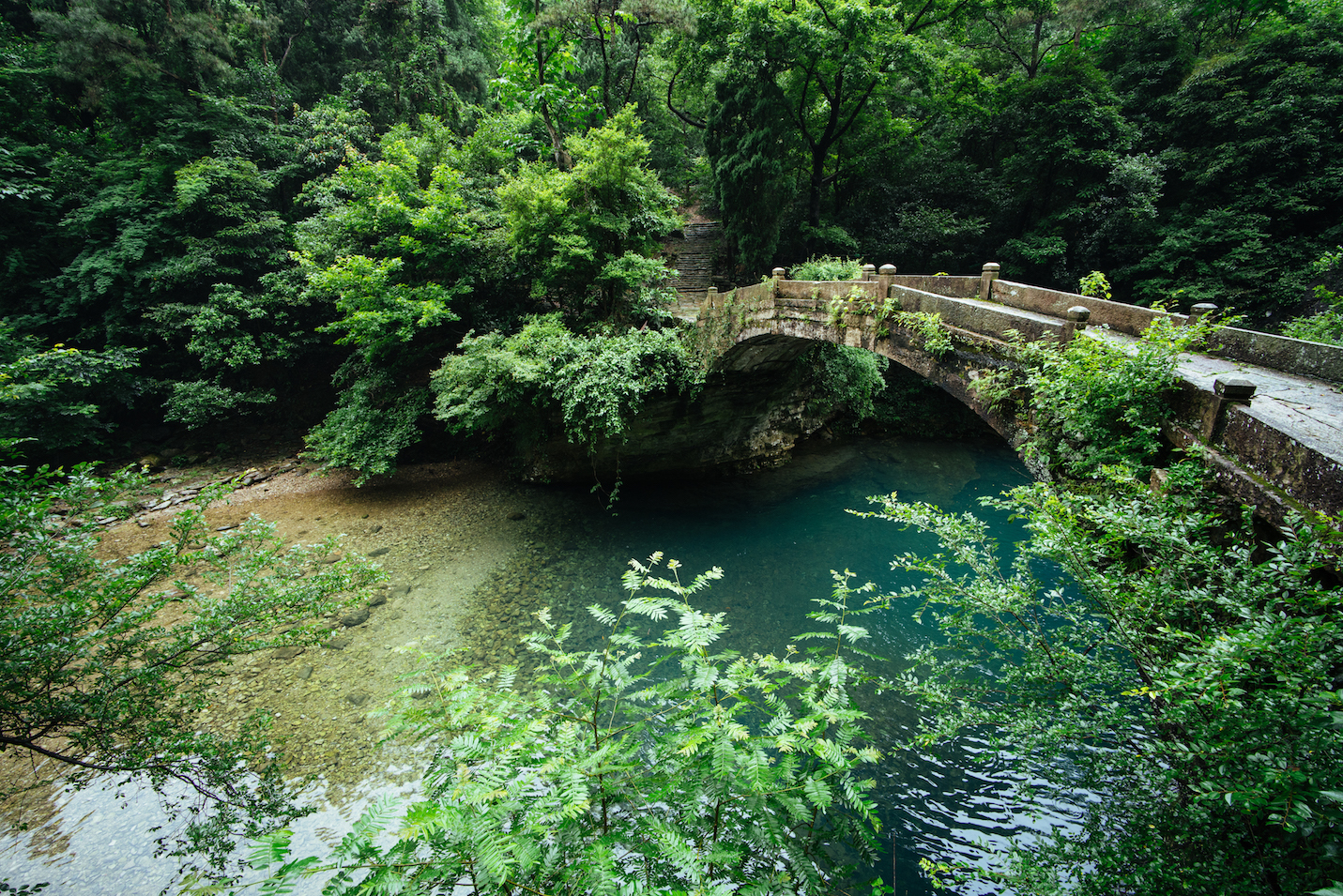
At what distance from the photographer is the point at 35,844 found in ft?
16.4

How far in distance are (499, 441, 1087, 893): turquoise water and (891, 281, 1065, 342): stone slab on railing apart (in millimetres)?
3637

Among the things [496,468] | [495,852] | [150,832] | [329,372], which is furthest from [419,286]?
[495,852]

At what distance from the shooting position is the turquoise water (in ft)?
16.4

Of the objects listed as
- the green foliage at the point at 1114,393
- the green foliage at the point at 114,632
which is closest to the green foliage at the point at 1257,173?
the green foliage at the point at 1114,393

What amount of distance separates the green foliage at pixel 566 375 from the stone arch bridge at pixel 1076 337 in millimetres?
1220

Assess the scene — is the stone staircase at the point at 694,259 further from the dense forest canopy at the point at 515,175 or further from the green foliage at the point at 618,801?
Result: the green foliage at the point at 618,801

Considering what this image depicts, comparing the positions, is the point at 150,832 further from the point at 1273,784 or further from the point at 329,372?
the point at 329,372

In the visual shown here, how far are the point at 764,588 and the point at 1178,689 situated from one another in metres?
6.69

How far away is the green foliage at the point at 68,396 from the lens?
412 inches

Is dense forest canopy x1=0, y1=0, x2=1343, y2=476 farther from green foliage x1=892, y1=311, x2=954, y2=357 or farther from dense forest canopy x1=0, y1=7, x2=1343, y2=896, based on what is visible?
green foliage x1=892, y1=311, x2=954, y2=357

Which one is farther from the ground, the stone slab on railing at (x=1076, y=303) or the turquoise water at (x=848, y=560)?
the stone slab on railing at (x=1076, y=303)

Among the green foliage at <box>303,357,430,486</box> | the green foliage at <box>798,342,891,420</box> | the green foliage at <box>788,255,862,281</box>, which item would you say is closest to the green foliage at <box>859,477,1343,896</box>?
the green foliage at <box>788,255,862,281</box>

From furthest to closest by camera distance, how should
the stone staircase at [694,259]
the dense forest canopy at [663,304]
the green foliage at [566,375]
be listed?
the stone staircase at [694,259] < the green foliage at [566,375] < the dense forest canopy at [663,304]

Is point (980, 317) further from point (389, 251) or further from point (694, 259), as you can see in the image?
point (694, 259)
